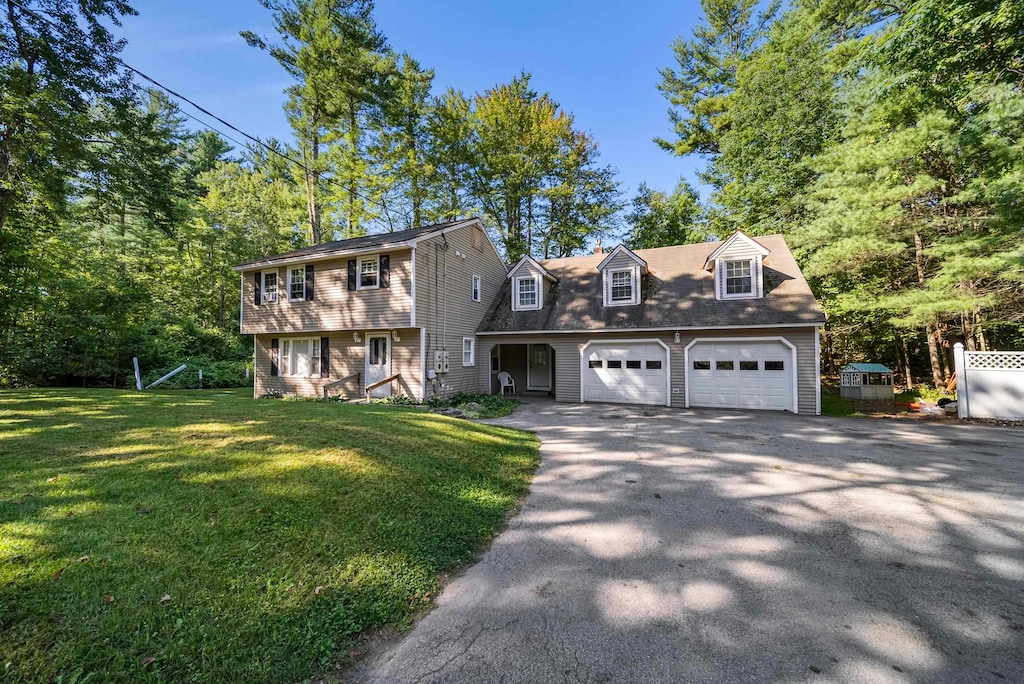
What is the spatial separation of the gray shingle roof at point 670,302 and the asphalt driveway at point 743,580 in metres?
6.35

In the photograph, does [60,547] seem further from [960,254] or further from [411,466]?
[960,254]

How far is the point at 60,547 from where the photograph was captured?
2.72 m

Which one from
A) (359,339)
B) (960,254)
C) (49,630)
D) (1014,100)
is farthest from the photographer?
(359,339)

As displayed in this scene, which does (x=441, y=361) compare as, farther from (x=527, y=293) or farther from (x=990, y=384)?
(x=990, y=384)

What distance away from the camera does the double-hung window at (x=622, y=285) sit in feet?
47.4

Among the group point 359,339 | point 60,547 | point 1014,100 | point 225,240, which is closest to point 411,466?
point 60,547

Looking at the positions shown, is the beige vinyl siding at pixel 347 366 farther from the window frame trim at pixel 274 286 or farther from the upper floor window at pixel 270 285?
the upper floor window at pixel 270 285

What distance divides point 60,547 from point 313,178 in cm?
2157

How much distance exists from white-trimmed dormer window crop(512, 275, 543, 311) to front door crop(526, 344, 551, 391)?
2.43m

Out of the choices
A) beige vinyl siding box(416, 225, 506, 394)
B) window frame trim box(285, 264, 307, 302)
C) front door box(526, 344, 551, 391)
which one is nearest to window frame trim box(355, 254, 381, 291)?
beige vinyl siding box(416, 225, 506, 394)

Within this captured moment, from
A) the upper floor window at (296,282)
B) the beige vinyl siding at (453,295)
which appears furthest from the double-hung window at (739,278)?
the upper floor window at (296,282)

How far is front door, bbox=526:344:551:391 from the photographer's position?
1753 centimetres

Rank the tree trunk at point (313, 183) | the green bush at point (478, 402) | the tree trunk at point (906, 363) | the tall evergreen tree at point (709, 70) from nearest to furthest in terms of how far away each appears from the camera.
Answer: the green bush at point (478, 402), the tree trunk at point (906, 363), the tree trunk at point (313, 183), the tall evergreen tree at point (709, 70)

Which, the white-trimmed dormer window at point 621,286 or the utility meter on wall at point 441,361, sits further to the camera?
the white-trimmed dormer window at point 621,286
